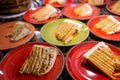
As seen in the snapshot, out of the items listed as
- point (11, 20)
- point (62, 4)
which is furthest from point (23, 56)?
point (62, 4)

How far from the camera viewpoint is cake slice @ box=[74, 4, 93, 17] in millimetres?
1461

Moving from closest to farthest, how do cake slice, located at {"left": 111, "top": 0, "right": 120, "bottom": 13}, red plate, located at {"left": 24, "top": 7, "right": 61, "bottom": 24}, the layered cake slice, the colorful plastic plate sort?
the colorful plastic plate → the layered cake slice → red plate, located at {"left": 24, "top": 7, "right": 61, "bottom": 24} → cake slice, located at {"left": 111, "top": 0, "right": 120, "bottom": 13}

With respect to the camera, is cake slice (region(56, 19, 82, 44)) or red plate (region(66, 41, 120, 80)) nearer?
red plate (region(66, 41, 120, 80))

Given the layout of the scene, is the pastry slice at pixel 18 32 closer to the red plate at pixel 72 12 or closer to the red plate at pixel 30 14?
the red plate at pixel 30 14

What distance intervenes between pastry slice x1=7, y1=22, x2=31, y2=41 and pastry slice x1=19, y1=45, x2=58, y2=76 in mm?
191

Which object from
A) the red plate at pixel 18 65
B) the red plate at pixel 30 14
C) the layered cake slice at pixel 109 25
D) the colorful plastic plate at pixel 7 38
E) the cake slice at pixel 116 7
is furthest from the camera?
the cake slice at pixel 116 7

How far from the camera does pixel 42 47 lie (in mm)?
1053

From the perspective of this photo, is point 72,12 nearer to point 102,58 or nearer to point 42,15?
point 42,15

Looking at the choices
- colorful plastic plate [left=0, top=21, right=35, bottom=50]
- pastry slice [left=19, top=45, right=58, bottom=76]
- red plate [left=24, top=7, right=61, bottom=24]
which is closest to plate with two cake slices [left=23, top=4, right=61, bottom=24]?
red plate [left=24, top=7, right=61, bottom=24]

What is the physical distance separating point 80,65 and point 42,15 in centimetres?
65

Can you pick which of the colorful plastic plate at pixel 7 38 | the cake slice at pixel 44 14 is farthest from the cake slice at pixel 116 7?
the colorful plastic plate at pixel 7 38

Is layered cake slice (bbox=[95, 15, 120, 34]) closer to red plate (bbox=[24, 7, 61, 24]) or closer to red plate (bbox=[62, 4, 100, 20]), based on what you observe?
red plate (bbox=[62, 4, 100, 20])

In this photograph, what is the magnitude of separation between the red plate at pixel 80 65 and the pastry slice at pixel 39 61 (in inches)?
3.9

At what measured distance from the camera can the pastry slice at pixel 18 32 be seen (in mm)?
1191
